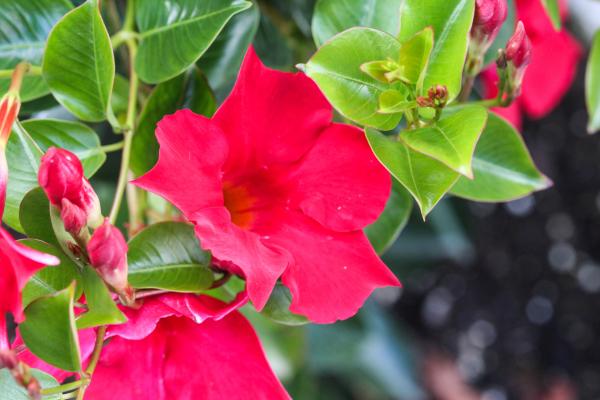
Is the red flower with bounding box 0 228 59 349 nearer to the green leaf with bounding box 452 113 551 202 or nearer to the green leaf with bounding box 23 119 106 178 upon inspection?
the green leaf with bounding box 23 119 106 178

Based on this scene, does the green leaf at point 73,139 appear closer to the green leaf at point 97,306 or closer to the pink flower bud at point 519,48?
the green leaf at point 97,306

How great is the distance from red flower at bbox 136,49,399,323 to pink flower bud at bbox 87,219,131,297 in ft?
0.11

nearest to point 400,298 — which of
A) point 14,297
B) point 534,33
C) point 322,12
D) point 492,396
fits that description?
point 492,396

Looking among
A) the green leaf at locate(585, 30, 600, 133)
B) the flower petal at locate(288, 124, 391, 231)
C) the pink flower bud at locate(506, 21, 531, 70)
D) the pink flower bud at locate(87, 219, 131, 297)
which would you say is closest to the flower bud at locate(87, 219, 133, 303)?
the pink flower bud at locate(87, 219, 131, 297)

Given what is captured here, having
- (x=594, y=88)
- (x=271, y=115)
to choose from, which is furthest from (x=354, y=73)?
(x=594, y=88)

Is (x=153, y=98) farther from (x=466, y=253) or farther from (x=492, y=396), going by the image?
(x=492, y=396)

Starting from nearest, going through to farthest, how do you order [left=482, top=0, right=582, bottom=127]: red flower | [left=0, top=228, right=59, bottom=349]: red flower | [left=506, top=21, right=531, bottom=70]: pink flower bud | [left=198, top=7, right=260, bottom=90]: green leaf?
[left=0, top=228, right=59, bottom=349]: red flower, [left=506, top=21, right=531, bottom=70]: pink flower bud, [left=198, top=7, right=260, bottom=90]: green leaf, [left=482, top=0, right=582, bottom=127]: red flower

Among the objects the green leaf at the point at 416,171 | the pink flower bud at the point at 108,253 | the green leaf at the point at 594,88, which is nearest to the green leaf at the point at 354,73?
the green leaf at the point at 416,171

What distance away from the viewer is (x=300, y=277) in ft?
1.30

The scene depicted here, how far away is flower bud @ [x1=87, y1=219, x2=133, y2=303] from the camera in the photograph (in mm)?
340

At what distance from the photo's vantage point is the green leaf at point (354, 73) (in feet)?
1.26

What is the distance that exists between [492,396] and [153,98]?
3.21ft

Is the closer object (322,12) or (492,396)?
(322,12)

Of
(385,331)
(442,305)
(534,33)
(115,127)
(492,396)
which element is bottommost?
(492,396)
